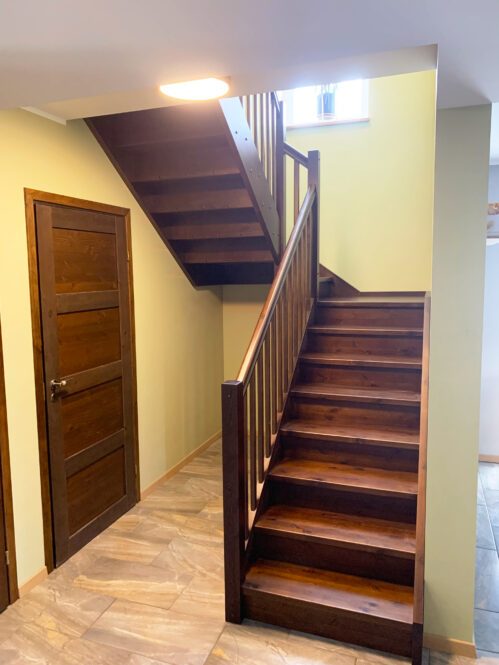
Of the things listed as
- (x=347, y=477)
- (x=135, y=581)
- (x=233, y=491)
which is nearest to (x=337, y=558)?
(x=347, y=477)

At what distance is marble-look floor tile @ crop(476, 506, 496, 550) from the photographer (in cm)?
295

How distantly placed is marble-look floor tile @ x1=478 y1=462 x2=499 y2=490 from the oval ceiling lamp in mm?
3550

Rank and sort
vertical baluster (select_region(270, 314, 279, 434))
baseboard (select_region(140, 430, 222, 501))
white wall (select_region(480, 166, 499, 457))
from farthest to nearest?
1. white wall (select_region(480, 166, 499, 457))
2. baseboard (select_region(140, 430, 222, 501))
3. vertical baluster (select_region(270, 314, 279, 434))

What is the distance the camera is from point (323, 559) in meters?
2.35

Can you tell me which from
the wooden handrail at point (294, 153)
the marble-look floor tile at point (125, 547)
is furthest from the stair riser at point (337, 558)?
the wooden handrail at point (294, 153)

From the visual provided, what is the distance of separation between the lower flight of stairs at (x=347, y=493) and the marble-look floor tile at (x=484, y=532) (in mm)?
887

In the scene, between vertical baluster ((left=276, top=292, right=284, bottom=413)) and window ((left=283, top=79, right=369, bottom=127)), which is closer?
vertical baluster ((left=276, top=292, right=284, bottom=413))

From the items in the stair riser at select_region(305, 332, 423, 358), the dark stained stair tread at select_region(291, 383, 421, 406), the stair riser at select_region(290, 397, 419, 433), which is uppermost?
the stair riser at select_region(305, 332, 423, 358)

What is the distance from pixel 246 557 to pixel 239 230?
2.08 meters

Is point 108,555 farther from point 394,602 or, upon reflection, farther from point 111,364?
point 394,602

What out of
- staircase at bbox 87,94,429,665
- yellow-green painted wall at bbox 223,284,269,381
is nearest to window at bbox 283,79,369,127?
staircase at bbox 87,94,429,665

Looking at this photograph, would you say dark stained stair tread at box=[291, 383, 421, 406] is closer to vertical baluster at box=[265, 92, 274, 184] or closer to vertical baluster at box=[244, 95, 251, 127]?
Answer: vertical baluster at box=[265, 92, 274, 184]

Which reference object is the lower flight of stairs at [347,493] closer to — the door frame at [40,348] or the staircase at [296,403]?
the staircase at [296,403]

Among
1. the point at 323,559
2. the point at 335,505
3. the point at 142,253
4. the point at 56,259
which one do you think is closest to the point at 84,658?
the point at 323,559
